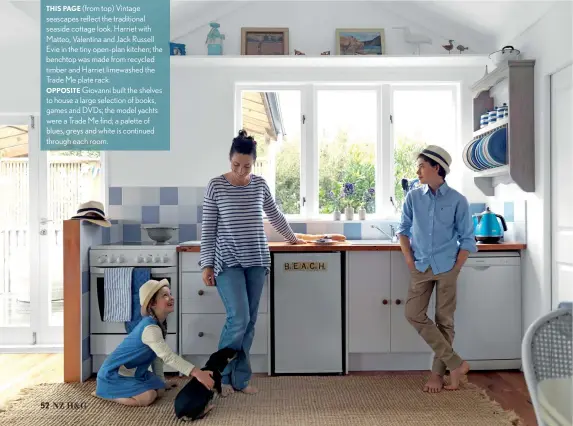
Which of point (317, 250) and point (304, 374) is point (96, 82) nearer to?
point (317, 250)

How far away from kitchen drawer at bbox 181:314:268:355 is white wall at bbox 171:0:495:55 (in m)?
1.96

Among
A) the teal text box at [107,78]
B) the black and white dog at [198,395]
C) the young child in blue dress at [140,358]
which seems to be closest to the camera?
the black and white dog at [198,395]

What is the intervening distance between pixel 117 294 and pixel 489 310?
235cm

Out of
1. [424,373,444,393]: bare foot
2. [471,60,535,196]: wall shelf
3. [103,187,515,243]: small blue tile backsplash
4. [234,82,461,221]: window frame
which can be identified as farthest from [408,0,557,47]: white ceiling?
[424,373,444,393]: bare foot

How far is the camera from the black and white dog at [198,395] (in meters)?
2.88

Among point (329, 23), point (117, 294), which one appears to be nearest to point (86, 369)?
point (117, 294)

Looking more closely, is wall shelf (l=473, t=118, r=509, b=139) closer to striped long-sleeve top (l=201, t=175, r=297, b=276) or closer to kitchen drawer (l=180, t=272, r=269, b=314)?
striped long-sleeve top (l=201, t=175, r=297, b=276)

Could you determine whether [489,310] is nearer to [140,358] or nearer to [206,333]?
[206,333]

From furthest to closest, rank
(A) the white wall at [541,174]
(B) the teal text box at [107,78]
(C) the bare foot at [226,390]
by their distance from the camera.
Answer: (B) the teal text box at [107,78]
(A) the white wall at [541,174]
(C) the bare foot at [226,390]

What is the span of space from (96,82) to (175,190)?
3.09ft

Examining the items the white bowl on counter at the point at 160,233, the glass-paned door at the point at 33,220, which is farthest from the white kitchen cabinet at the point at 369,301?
the glass-paned door at the point at 33,220

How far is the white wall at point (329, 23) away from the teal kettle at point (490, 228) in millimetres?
1292

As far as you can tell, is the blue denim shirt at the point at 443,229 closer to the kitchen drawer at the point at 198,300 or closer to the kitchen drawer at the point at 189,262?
the kitchen drawer at the point at 198,300

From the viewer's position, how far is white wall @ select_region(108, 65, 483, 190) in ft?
14.1
